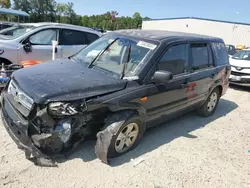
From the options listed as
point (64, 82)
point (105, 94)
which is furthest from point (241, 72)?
point (64, 82)

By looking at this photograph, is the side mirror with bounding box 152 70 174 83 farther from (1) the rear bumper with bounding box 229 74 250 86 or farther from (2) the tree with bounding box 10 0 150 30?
(2) the tree with bounding box 10 0 150 30

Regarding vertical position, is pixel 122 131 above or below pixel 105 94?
below

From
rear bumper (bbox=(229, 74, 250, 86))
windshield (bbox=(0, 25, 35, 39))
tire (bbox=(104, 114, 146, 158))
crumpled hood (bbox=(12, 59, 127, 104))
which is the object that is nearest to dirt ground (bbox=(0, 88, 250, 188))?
tire (bbox=(104, 114, 146, 158))

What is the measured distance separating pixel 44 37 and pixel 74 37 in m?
0.95

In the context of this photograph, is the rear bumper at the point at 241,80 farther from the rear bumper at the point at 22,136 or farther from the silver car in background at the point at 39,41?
Result: the rear bumper at the point at 22,136

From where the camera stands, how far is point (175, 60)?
400 cm

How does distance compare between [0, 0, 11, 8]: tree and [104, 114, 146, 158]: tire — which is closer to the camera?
[104, 114, 146, 158]: tire

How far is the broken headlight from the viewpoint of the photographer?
2744 millimetres

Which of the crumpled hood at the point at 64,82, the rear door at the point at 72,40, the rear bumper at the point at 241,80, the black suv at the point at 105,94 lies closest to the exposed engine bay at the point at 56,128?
the black suv at the point at 105,94

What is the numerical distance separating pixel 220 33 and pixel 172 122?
36617mm

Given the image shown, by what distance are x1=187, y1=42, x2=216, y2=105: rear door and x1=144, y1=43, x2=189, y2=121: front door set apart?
0.21 m

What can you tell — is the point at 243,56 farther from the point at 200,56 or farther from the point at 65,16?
the point at 65,16

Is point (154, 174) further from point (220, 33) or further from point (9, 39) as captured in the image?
point (220, 33)

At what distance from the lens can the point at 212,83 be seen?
5.14m
